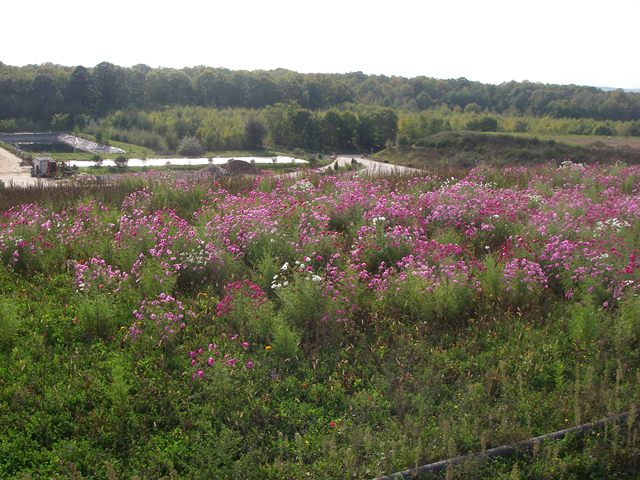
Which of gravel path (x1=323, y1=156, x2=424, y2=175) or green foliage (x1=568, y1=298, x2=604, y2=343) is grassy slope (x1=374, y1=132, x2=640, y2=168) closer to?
gravel path (x1=323, y1=156, x2=424, y2=175)

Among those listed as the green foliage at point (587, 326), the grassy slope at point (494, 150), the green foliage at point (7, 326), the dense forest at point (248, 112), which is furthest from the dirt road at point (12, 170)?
the green foliage at point (587, 326)

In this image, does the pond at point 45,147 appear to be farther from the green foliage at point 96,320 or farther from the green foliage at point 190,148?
the green foliage at point 96,320

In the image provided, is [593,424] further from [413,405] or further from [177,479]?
[177,479]

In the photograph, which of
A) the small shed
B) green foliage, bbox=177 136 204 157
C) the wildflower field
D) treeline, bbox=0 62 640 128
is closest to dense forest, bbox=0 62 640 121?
treeline, bbox=0 62 640 128

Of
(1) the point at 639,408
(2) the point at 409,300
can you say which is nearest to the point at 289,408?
(2) the point at 409,300

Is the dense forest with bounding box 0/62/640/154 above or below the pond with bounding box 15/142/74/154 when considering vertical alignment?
above

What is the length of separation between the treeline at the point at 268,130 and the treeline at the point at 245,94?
6.68 m

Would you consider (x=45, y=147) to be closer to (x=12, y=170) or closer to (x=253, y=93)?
(x=12, y=170)

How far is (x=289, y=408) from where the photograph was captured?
15.8ft

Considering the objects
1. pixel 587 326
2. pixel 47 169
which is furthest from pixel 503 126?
pixel 587 326

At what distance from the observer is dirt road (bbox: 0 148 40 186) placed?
95.8 feet

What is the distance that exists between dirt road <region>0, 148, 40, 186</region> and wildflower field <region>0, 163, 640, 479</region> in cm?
2236

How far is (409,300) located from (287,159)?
4000 centimetres

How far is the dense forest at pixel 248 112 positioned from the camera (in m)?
54.8
